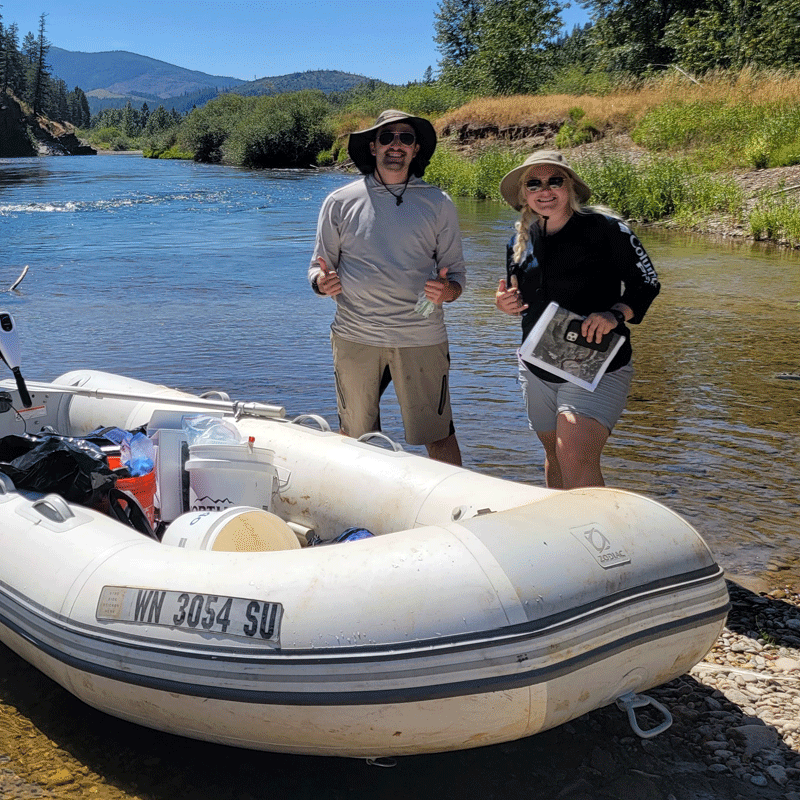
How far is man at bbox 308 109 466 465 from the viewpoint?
3713 millimetres

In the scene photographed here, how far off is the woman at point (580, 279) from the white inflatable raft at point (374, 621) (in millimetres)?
462

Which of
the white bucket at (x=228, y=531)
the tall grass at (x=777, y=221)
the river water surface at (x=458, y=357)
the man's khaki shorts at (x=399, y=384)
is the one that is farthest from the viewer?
the tall grass at (x=777, y=221)

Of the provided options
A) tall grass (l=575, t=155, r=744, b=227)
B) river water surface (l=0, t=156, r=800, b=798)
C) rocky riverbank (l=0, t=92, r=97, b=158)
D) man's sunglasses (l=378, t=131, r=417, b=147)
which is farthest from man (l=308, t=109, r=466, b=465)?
rocky riverbank (l=0, t=92, r=97, b=158)

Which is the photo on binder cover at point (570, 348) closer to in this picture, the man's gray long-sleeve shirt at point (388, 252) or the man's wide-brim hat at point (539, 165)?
the man's wide-brim hat at point (539, 165)

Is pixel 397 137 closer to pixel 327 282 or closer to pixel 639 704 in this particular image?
pixel 327 282

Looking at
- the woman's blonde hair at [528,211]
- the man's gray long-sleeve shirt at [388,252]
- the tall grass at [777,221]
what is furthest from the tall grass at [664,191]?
the woman's blonde hair at [528,211]

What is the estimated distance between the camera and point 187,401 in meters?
4.07

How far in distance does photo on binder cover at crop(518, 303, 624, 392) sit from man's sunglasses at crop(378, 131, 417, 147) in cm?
100

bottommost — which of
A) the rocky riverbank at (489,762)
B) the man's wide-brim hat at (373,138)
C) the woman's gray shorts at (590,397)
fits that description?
the rocky riverbank at (489,762)

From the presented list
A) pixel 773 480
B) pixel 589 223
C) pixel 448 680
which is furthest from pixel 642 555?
pixel 773 480

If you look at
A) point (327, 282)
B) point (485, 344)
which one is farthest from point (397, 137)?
point (485, 344)

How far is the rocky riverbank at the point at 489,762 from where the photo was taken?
8.07 feet

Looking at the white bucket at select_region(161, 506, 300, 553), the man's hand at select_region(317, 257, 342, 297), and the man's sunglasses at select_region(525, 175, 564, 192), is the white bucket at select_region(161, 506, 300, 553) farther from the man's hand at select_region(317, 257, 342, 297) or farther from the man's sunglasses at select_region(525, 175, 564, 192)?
the man's sunglasses at select_region(525, 175, 564, 192)

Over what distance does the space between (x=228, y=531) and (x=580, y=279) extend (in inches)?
55.0
